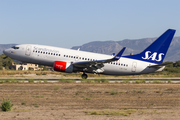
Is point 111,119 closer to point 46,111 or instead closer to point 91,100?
point 46,111

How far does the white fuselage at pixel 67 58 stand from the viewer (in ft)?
111

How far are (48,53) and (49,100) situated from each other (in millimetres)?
16532

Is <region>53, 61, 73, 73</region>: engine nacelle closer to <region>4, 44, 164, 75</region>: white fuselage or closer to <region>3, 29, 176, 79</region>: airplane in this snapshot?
<region>3, 29, 176, 79</region>: airplane

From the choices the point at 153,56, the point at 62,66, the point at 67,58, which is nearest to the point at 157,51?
the point at 153,56

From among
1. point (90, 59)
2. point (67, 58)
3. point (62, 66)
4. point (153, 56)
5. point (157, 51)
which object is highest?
point (157, 51)

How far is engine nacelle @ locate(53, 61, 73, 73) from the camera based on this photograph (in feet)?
108

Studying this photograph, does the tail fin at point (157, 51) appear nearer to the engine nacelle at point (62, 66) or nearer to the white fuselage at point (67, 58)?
the white fuselage at point (67, 58)

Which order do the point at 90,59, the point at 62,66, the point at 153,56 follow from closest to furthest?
the point at 62,66
the point at 90,59
the point at 153,56

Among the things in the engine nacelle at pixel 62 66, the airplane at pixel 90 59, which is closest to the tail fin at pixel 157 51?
the airplane at pixel 90 59

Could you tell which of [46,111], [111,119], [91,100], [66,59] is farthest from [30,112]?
[66,59]

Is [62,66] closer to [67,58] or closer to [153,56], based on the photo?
→ [67,58]

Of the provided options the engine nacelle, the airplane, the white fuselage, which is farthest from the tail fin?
the engine nacelle

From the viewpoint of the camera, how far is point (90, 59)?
3478cm

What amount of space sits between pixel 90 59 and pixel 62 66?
159 inches
